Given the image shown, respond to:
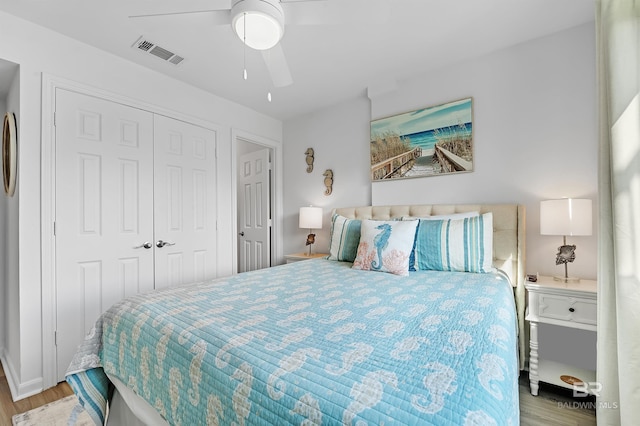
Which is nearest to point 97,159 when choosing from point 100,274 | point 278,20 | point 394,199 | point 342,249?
point 100,274

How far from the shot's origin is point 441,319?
1.12 metres

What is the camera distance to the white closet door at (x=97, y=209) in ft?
7.14

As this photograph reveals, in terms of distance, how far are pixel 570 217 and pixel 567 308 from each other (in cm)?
57

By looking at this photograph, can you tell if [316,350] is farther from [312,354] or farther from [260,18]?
[260,18]

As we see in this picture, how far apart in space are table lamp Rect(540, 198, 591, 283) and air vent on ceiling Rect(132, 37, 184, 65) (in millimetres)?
3094

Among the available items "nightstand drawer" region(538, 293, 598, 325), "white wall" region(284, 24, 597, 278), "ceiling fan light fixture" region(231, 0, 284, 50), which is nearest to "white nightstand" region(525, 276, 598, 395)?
"nightstand drawer" region(538, 293, 598, 325)

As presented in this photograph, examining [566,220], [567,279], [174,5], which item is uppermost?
[174,5]

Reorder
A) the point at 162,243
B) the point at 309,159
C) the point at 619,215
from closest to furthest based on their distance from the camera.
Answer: the point at 619,215
the point at 162,243
the point at 309,159

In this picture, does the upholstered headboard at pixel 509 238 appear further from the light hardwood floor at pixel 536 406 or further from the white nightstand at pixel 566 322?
the light hardwood floor at pixel 536 406

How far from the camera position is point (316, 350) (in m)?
0.87

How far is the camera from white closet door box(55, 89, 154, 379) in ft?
7.14

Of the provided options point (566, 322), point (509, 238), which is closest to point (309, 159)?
point (509, 238)

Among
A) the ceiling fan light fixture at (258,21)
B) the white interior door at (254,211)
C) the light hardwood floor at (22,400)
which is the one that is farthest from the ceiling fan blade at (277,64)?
the light hardwood floor at (22,400)

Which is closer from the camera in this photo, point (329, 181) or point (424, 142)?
point (424, 142)
